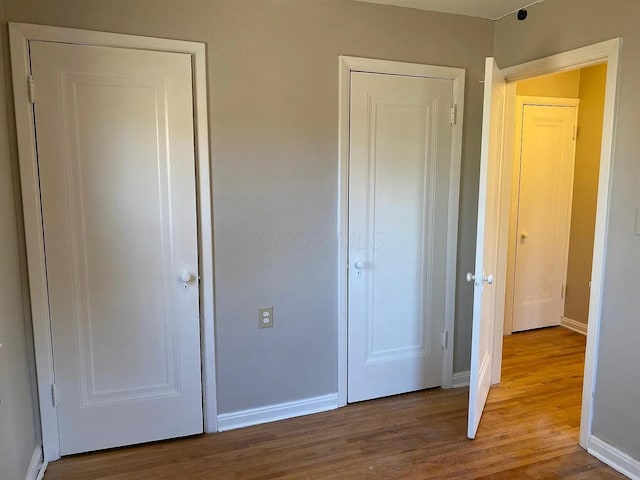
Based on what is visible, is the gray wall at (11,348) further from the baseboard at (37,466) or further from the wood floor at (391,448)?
the wood floor at (391,448)

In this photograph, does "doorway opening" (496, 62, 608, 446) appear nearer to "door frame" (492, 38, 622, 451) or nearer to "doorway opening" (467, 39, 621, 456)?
"doorway opening" (467, 39, 621, 456)

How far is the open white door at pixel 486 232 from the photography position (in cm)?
237

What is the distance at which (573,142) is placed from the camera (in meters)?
4.20

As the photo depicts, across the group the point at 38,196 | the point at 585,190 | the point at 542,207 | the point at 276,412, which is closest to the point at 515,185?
the point at 542,207

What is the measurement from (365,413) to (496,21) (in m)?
2.55

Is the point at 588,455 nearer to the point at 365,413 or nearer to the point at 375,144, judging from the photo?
the point at 365,413

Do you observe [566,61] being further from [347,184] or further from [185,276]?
[185,276]

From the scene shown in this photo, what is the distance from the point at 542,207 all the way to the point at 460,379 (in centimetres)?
192

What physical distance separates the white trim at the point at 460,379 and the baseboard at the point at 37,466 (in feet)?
7.90

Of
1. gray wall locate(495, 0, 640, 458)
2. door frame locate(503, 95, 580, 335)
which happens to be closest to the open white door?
gray wall locate(495, 0, 640, 458)

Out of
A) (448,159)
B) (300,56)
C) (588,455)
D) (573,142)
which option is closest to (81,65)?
(300,56)

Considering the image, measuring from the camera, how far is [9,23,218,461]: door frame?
207 cm

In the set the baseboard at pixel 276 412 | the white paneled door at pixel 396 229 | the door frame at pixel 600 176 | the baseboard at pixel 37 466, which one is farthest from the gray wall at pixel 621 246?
the baseboard at pixel 37 466

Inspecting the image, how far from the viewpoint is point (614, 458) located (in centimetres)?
230
